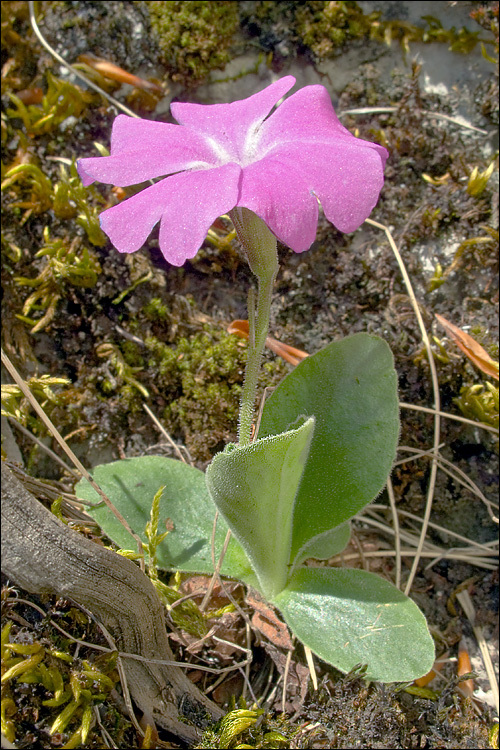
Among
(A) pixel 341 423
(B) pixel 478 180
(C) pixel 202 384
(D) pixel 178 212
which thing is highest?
(D) pixel 178 212

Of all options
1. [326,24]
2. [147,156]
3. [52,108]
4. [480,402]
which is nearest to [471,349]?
[480,402]

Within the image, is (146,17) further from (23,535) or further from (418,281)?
(23,535)

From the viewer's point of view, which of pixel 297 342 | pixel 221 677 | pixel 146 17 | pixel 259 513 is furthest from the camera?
pixel 146 17

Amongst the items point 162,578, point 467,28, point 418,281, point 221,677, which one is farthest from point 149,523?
point 467,28

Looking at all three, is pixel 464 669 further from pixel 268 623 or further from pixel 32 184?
pixel 32 184

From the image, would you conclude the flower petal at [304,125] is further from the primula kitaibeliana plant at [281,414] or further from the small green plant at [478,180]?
the small green plant at [478,180]

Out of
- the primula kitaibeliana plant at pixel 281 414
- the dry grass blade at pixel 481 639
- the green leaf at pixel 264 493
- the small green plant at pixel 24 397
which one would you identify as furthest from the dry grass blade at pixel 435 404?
the small green plant at pixel 24 397
